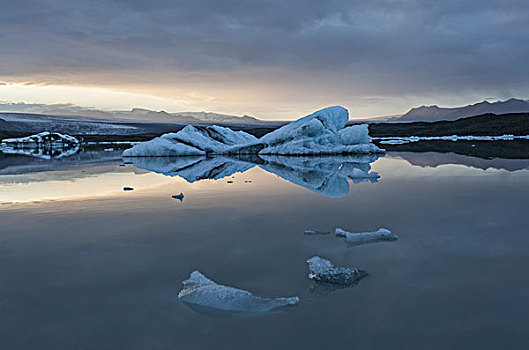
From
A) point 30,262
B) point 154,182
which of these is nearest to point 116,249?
point 30,262

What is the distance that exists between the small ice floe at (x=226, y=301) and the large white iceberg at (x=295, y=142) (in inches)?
607

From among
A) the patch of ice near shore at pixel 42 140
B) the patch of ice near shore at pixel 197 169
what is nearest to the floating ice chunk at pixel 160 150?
the patch of ice near shore at pixel 197 169

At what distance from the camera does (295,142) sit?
18.3 meters

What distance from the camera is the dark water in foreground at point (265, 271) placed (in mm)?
2074

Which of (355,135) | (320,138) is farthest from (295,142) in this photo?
(355,135)

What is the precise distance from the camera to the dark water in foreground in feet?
6.81

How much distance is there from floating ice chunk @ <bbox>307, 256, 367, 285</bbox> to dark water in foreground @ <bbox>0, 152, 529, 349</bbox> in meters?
0.10

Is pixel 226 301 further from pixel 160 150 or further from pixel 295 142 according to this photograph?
pixel 160 150

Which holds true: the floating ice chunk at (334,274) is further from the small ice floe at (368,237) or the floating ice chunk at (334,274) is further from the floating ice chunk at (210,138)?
the floating ice chunk at (210,138)

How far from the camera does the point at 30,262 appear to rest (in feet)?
10.6

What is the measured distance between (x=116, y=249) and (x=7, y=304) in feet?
3.78

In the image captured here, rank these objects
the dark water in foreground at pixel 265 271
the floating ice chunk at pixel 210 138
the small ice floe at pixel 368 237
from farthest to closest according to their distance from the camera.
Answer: the floating ice chunk at pixel 210 138 < the small ice floe at pixel 368 237 < the dark water in foreground at pixel 265 271

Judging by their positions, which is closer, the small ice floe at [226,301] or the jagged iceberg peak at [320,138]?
the small ice floe at [226,301]

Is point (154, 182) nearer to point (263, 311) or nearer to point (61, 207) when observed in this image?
point (61, 207)
